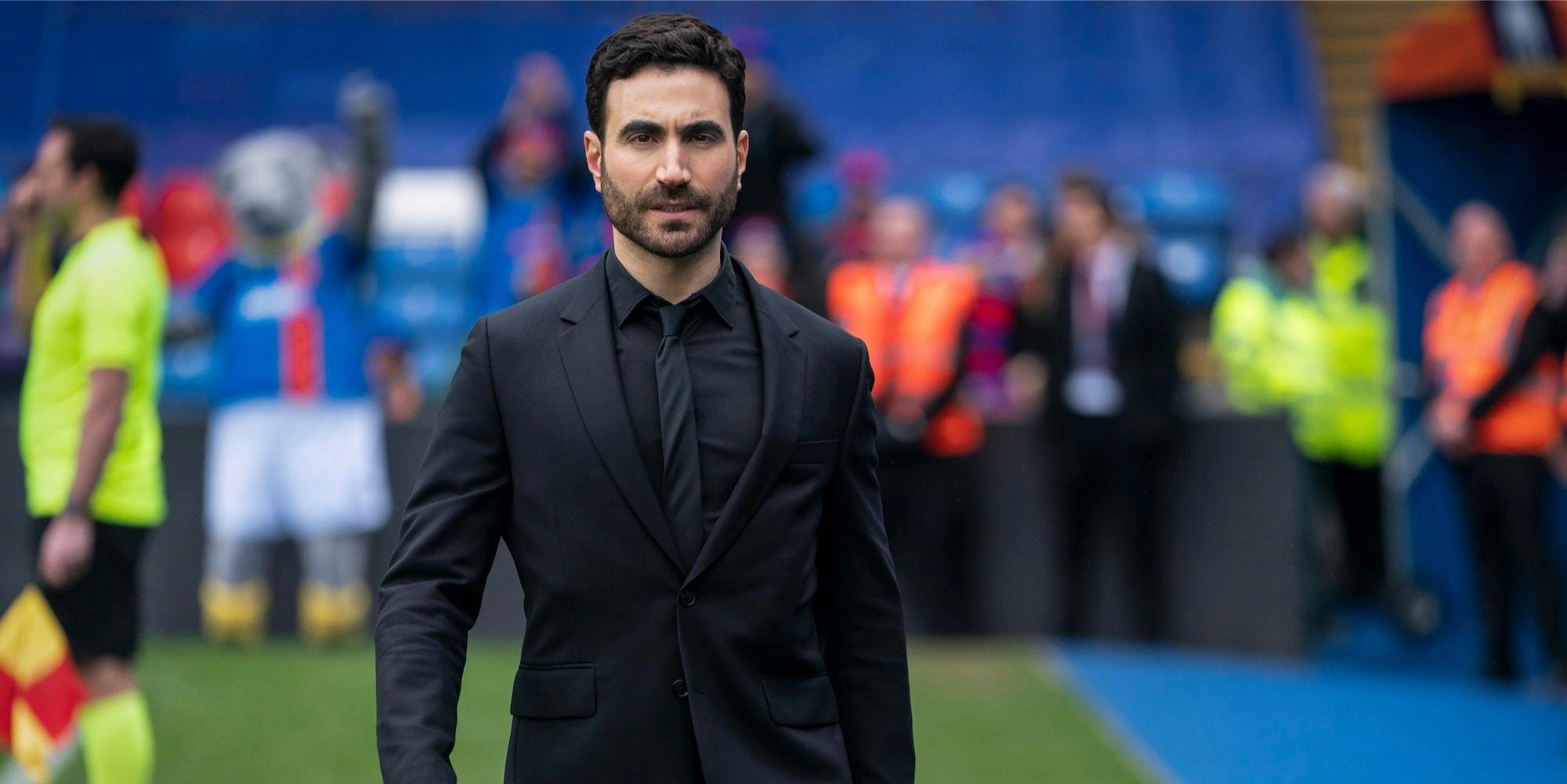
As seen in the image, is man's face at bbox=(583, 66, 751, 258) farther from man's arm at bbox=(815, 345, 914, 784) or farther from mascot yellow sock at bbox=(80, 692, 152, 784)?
mascot yellow sock at bbox=(80, 692, 152, 784)

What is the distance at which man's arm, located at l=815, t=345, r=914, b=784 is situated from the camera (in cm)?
260

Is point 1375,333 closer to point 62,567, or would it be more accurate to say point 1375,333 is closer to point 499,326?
point 62,567

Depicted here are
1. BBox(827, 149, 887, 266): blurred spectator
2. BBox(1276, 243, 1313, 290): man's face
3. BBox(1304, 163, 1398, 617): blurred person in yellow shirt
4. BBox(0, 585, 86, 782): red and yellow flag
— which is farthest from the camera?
BBox(1276, 243, 1313, 290): man's face

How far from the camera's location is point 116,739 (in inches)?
193

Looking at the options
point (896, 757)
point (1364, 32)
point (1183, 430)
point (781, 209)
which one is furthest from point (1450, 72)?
point (1364, 32)

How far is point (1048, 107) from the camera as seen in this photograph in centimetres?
1636

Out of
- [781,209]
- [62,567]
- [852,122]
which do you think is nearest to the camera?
[62,567]

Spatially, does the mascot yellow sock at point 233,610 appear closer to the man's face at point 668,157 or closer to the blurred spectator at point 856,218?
the blurred spectator at point 856,218

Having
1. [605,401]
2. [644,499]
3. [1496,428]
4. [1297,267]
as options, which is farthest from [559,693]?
[1297,267]

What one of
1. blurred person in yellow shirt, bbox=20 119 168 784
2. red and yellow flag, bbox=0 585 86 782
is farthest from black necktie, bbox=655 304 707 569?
blurred person in yellow shirt, bbox=20 119 168 784

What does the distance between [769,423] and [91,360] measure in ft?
9.58

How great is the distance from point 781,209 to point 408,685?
668cm

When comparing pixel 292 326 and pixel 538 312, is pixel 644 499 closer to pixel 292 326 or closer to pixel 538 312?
pixel 538 312

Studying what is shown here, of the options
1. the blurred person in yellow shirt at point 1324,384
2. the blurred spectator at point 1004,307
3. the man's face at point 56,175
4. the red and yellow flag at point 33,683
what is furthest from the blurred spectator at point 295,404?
the blurred person in yellow shirt at point 1324,384
